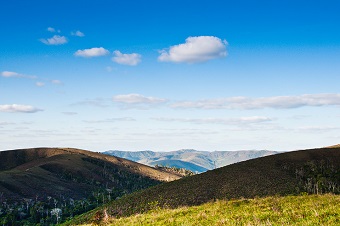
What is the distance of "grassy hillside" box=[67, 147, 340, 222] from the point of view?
68.7 m

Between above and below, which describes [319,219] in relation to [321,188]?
above

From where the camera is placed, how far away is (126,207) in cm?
6594

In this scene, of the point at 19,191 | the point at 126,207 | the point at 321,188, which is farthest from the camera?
the point at 19,191

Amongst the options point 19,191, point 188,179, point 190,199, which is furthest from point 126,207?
point 19,191

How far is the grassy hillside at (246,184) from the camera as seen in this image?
68.7 metres

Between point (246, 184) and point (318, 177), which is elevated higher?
point (318, 177)

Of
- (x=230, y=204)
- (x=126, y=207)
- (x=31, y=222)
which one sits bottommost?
(x=31, y=222)

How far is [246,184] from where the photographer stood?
82.1 metres

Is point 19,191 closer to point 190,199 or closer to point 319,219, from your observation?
point 190,199

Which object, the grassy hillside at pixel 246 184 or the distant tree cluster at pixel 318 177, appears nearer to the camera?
the grassy hillside at pixel 246 184

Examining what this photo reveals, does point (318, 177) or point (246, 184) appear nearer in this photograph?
point (246, 184)

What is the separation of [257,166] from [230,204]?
75.0 metres

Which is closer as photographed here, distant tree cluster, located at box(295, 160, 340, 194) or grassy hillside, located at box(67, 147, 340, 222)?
grassy hillside, located at box(67, 147, 340, 222)

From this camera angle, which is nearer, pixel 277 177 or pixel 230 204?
pixel 230 204
